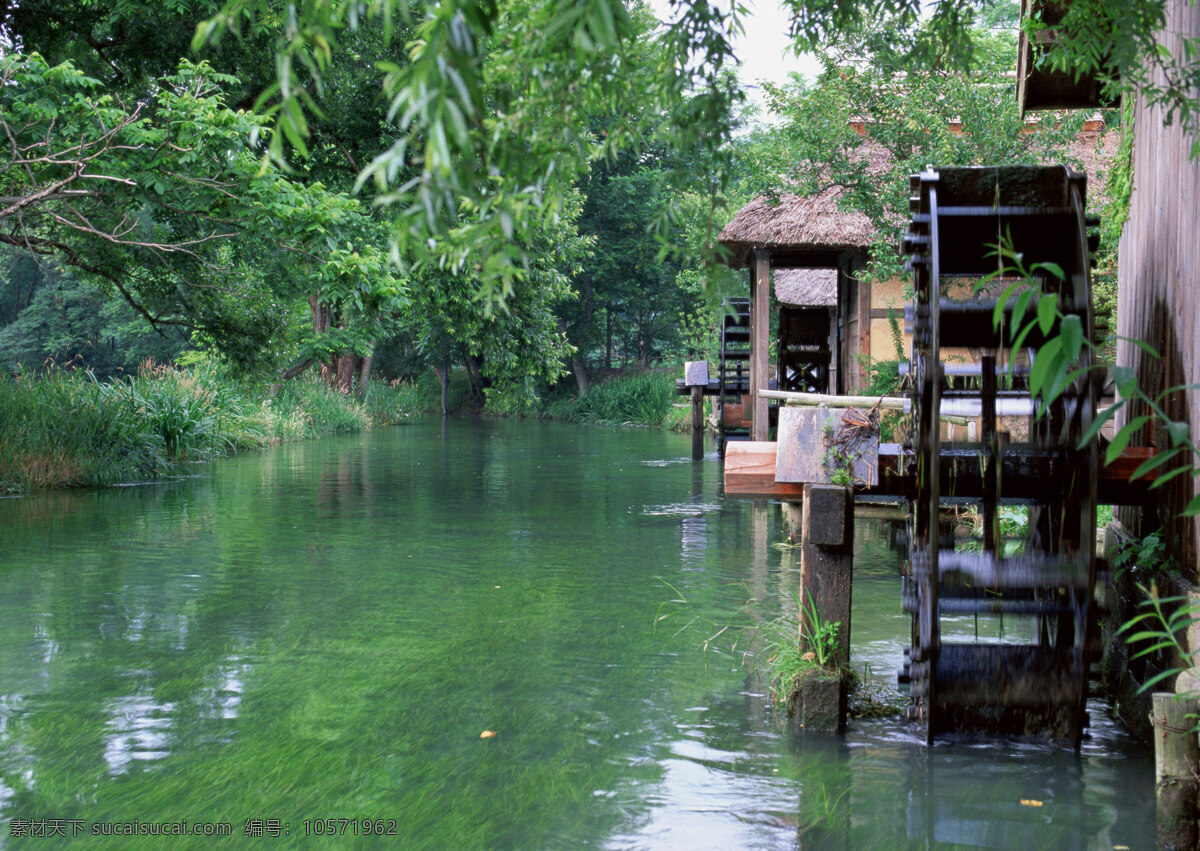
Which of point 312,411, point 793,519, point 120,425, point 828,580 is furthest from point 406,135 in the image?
point 312,411

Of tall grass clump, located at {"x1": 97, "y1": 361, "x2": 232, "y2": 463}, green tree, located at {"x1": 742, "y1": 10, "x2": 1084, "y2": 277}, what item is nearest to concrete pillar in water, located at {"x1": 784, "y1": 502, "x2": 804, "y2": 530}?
green tree, located at {"x1": 742, "y1": 10, "x2": 1084, "y2": 277}

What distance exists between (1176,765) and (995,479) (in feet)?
5.95

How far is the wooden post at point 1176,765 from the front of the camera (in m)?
3.44

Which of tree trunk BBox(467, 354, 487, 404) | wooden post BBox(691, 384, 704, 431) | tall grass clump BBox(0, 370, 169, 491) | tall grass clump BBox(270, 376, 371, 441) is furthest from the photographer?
tree trunk BBox(467, 354, 487, 404)

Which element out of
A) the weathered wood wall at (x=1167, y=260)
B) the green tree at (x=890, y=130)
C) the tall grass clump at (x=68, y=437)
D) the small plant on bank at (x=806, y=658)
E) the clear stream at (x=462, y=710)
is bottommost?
the clear stream at (x=462, y=710)

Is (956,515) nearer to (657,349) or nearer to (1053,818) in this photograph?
(1053,818)

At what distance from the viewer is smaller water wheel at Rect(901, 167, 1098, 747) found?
4.70m

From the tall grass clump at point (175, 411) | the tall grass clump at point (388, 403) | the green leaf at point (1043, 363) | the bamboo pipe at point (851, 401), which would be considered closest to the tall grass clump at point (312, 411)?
the tall grass clump at point (388, 403)

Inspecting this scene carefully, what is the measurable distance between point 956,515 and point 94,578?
6.95 meters

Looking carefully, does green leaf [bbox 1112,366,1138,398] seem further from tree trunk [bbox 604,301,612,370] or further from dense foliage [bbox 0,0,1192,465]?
tree trunk [bbox 604,301,612,370]

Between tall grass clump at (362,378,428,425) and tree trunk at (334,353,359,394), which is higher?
tree trunk at (334,353,359,394)

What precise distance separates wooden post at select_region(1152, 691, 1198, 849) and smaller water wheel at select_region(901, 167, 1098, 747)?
1045 mm

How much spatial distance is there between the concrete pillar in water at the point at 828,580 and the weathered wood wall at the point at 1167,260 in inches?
56.2

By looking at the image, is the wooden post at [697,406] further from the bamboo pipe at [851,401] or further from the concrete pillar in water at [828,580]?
the concrete pillar in water at [828,580]
